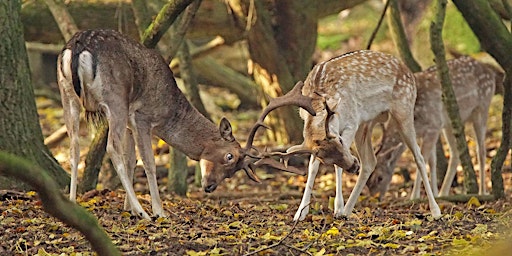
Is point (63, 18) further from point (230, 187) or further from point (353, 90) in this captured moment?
point (230, 187)

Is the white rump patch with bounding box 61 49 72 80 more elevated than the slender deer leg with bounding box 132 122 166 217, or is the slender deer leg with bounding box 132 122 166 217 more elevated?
the white rump patch with bounding box 61 49 72 80

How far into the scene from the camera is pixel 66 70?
7449 mm

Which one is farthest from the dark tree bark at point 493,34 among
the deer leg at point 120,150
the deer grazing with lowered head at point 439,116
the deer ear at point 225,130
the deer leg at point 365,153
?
the deer leg at point 120,150

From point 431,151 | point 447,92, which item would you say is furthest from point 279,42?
point 447,92

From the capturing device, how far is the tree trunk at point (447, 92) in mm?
9227

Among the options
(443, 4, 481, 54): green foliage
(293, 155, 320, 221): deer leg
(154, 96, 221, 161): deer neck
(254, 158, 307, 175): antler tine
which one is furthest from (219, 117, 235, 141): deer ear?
(443, 4, 481, 54): green foliage

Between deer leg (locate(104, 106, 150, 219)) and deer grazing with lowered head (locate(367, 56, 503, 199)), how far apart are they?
13.1 feet

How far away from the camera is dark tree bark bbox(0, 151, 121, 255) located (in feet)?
14.6

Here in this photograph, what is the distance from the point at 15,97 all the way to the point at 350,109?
9.28 ft

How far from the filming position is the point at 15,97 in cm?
833

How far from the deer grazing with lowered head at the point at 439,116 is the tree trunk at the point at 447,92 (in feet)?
2.80

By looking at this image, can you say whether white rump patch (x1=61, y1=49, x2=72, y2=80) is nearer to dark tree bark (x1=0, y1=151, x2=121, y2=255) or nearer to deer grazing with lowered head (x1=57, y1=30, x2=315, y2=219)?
deer grazing with lowered head (x1=57, y1=30, x2=315, y2=219)

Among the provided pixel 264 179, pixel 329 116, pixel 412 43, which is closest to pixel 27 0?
pixel 264 179

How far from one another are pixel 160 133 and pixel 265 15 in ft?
13.3
